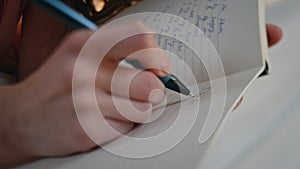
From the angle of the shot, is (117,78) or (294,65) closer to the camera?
(117,78)

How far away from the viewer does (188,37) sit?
358 mm

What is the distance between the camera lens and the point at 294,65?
410 mm

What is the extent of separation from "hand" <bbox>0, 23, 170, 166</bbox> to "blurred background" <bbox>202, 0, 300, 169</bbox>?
0.24 ft

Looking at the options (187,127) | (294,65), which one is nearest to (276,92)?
(294,65)

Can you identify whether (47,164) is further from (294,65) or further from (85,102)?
(294,65)

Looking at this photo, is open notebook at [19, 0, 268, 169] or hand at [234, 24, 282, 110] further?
hand at [234, 24, 282, 110]

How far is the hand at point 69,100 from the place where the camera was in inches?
11.1

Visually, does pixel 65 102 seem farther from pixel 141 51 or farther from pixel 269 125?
pixel 269 125

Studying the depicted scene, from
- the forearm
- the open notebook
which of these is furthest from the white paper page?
the forearm

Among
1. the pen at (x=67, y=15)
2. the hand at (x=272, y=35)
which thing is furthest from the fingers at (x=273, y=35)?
the pen at (x=67, y=15)

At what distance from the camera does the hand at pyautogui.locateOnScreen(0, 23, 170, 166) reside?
28 cm

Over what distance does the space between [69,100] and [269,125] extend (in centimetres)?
17

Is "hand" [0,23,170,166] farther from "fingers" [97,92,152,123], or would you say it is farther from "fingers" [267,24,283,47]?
"fingers" [267,24,283,47]

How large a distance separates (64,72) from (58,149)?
0.19 ft
